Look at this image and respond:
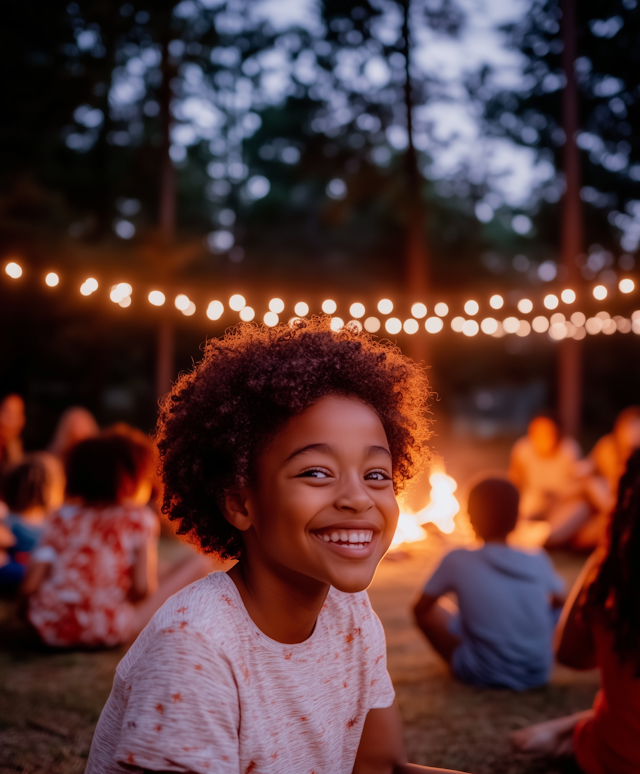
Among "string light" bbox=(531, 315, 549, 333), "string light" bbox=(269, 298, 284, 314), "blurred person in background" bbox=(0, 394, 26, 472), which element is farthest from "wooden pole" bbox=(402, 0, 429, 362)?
"blurred person in background" bbox=(0, 394, 26, 472)

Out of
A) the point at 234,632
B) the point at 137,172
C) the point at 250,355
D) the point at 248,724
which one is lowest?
the point at 248,724

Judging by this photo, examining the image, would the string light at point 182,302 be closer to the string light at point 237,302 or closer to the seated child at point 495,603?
the string light at point 237,302

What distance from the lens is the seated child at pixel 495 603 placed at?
335 cm

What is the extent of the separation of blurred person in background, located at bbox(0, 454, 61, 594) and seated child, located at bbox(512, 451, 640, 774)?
163 inches

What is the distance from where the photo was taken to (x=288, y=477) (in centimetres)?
138

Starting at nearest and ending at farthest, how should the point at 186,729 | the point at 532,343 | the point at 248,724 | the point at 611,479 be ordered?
the point at 186,729, the point at 248,724, the point at 611,479, the point at 532,343

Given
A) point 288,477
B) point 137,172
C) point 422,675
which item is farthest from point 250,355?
point 137,172

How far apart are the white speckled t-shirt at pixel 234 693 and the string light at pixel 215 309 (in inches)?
197

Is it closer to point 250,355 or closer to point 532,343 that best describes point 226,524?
point 250,355

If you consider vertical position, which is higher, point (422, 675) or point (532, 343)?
point (532, 343)

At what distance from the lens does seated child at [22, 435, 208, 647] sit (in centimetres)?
371

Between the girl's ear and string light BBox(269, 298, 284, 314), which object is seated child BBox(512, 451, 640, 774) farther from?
string light BBox(269, 298, 284, 314)

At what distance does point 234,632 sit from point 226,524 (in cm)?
38

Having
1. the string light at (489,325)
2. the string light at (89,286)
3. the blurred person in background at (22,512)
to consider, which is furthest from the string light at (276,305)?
the blurred person in background at (22,512)
